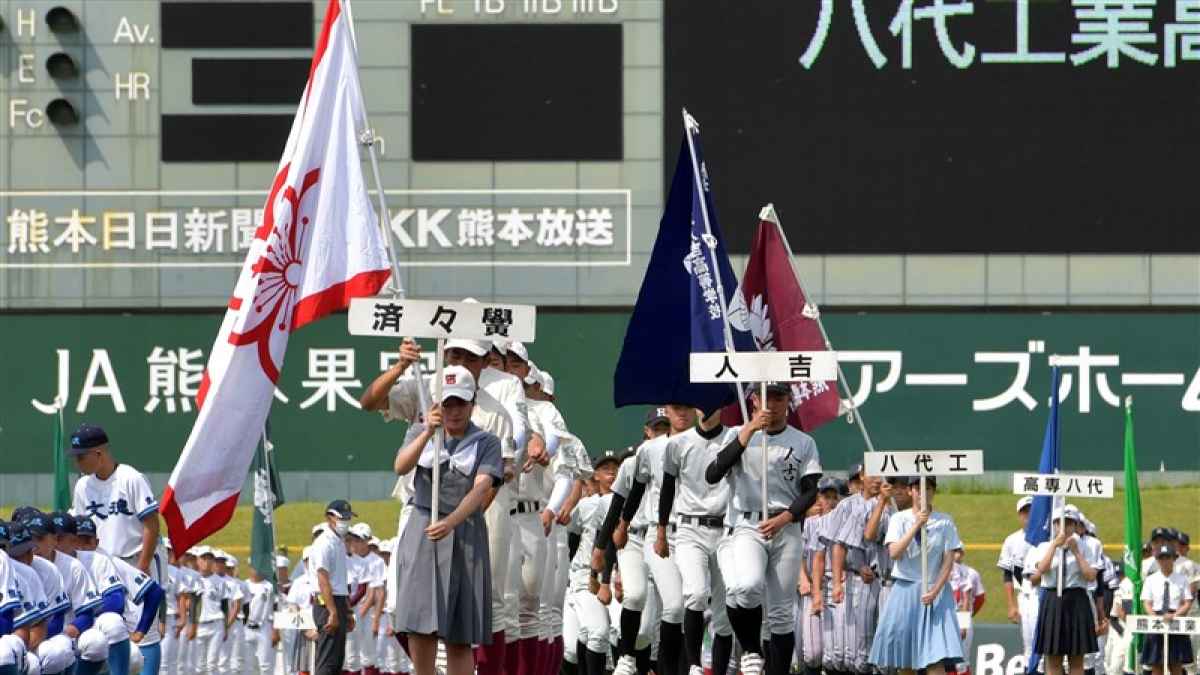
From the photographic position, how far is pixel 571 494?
16.5m

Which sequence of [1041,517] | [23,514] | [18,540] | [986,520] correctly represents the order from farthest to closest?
[986,520] < [1041,517] < [23,514] < [18,540]

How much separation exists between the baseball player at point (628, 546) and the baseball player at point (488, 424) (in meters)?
0.95

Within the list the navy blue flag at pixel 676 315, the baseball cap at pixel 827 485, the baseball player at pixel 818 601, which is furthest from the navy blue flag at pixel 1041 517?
the navy blue flag at pixel 676 315

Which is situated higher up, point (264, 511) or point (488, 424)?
point (488, 424)

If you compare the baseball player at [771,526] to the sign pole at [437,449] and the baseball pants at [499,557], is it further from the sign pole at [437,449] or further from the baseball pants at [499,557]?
the sign pole at [437,449]

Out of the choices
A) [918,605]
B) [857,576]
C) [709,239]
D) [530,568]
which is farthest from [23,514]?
[857,576]

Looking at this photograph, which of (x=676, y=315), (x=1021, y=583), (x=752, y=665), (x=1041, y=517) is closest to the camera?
(x=752, y=665)

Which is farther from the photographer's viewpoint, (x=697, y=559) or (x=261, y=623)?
(x=261, y=623)

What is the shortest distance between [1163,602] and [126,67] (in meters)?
14.6

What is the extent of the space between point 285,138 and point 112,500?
54.5 feet

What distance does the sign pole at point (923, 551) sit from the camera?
17.8 m

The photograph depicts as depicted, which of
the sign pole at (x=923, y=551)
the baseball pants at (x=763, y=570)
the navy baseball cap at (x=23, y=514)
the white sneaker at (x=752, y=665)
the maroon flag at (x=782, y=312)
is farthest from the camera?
the maroon flag at (x=782, y=312)

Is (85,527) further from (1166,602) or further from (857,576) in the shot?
(1166,602)

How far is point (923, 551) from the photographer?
59.0 ft
